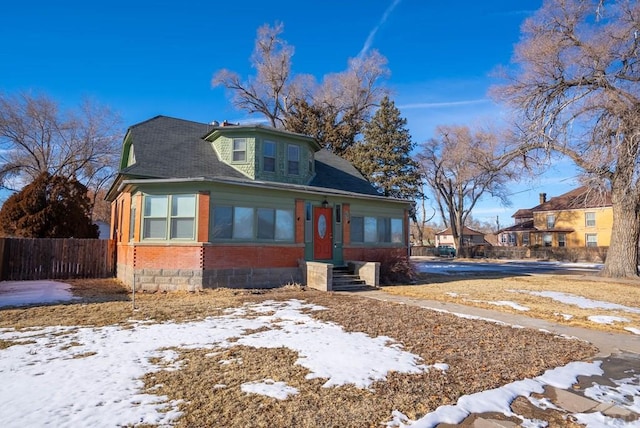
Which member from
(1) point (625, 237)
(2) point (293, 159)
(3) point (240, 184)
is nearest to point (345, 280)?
(3) point (240, 184)

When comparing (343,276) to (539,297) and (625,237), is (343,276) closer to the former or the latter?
(539,297)

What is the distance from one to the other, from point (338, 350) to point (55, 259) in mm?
13528

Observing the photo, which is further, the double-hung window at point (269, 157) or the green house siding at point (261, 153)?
the double-hung window at point (269, 157)

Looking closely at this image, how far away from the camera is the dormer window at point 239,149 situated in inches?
556

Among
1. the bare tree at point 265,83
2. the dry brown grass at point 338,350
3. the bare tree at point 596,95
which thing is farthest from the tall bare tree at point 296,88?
the dry brown grass at point 338,350

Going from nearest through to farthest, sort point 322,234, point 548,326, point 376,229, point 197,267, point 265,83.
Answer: point 548,326 → point 197,267 → point 322,234 → point 376,229 → point 265,83

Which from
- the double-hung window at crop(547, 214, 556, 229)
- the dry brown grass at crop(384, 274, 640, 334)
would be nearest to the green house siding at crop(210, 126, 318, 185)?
the dry brown grass at crop(384, 274, 640, 334)

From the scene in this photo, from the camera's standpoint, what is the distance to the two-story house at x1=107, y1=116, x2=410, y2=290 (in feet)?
36.9

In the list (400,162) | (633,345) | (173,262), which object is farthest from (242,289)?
(400,162)

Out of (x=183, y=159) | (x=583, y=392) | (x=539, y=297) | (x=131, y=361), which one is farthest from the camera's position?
(x=183, y=159)

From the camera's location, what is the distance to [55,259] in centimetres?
1434

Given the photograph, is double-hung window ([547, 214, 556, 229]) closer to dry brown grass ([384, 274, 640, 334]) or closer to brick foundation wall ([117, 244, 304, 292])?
dry brown grass ([384, 274, 640, 334])

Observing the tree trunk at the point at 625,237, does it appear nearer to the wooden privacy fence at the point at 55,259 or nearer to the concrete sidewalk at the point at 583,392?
the concrete sidewalk at the point at 583,392

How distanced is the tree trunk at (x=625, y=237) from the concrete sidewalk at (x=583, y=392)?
42.0ft
